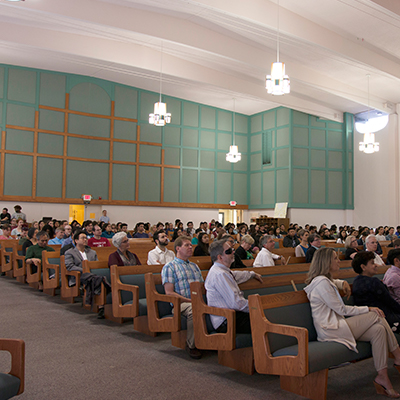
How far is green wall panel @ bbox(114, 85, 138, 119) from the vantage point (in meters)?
16.7

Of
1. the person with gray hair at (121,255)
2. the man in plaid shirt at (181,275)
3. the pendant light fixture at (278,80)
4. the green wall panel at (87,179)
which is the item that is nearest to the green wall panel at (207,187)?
the green wall panel at (87,179)

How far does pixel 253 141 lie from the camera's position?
64.9 feet

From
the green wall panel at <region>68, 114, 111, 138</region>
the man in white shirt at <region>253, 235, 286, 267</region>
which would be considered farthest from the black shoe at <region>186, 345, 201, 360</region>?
the green wall panel at <region>68, 114, 111, 138</region>

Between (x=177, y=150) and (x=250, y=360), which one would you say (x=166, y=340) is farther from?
(x=177, y=150)

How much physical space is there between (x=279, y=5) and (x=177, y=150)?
8.77m

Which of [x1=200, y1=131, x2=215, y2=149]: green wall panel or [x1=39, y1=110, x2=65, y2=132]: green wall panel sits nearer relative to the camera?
[x1=39, y1=110, x2=65, y2=132]: green wall panel

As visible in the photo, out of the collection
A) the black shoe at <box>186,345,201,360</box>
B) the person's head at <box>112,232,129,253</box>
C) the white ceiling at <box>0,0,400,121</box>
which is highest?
A: the white ceiling at <box>0,0,400,121</box>

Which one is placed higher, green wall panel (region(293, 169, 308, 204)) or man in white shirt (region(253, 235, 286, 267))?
green wall panel (region(293, 169, 308, 204))

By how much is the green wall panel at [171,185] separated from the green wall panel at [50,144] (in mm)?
4305

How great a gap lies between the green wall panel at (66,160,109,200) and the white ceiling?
3357mm

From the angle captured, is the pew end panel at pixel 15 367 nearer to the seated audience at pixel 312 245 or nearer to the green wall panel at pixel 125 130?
the seated audience at pixel 312 245

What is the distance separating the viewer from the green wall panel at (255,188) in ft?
Answer: 63.7

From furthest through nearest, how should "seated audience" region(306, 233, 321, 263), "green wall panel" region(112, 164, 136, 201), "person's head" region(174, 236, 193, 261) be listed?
"green wall panel" region(112, 164, 136, 201), "seated audience" region(306, 233, 321, 263), "person's head" region(174, 236, 193, 261)

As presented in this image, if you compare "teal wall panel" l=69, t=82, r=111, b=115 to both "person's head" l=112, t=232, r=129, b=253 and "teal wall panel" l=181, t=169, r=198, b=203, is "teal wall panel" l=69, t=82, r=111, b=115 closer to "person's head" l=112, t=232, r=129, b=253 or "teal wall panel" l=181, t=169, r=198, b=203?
"teal wall panel" l=181, t=169, r=198, b=203
